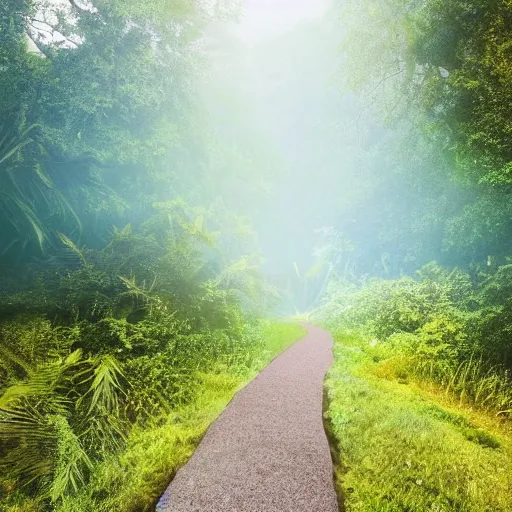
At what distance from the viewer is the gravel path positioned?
3414mm

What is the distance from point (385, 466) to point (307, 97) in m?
30.0

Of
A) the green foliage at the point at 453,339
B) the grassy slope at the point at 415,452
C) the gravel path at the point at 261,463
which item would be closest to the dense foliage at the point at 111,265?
the gravel path at the point at 261,463

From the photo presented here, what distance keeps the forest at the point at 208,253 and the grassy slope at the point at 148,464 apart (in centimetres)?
3

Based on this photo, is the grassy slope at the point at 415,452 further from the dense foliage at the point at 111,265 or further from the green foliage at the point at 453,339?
the dense foliage at the point at 111,265

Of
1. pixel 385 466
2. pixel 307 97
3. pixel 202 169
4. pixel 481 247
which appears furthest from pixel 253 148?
pixel 385 466

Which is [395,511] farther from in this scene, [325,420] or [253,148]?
[253,148]

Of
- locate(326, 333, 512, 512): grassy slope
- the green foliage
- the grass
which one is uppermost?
the green foliage

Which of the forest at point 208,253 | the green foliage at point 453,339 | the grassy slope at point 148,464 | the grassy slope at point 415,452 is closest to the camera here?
the grassy slope at point 415,452

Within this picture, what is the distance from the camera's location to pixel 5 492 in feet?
13.1

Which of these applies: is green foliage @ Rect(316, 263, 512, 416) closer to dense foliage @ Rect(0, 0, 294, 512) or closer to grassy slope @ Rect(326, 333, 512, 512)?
grassy slope @ Rect(326, 333, 512, 512)

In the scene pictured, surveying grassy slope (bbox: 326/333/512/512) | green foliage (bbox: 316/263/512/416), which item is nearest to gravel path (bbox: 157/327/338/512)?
grassy slope (bbox: 326/333/512/512)

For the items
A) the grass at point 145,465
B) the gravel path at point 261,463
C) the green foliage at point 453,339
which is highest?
the green foliage at point 453,339

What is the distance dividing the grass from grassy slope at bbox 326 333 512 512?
2075 millimetres

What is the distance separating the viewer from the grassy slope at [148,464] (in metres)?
3.56
